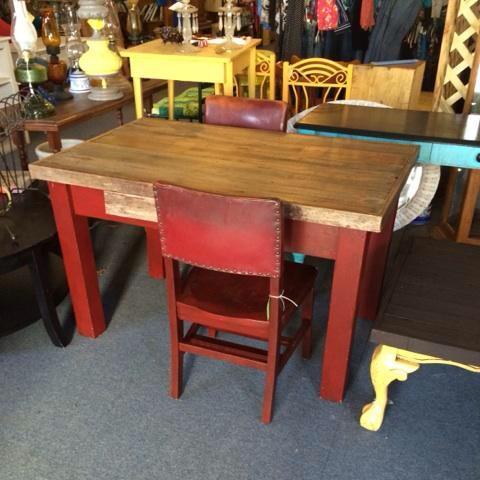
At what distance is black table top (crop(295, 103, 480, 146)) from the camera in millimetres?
2258

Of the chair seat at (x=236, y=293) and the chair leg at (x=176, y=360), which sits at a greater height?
the chair seat at (x=236, y=293)

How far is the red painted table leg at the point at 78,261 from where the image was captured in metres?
1.85

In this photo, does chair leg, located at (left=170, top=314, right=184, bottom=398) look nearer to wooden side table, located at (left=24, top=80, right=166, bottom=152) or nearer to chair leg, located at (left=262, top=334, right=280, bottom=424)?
chair leg, located at (left=262, top=334, right=280, bottom=424)

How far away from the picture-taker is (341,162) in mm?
1825

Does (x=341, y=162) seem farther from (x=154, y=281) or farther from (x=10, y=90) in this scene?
(x=10, y=90)

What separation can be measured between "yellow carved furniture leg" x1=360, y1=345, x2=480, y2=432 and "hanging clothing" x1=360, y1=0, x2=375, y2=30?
3.53 metres

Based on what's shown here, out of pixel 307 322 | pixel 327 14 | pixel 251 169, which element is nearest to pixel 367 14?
→ pixel 327 14

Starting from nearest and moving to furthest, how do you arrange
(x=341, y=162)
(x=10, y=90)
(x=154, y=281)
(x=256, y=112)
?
(x=341, y=162), (x=256, y=112), (x=154, y=281), (x=10, y=90)

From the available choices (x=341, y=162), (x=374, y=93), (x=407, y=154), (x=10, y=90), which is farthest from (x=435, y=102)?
(x=10, y=90)

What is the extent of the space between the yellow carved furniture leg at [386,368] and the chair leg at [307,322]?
368mm

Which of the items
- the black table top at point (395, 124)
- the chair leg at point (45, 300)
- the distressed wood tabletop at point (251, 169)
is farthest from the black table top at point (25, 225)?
the black table top at point (395, 124)

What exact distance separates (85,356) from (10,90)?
3.14 meters

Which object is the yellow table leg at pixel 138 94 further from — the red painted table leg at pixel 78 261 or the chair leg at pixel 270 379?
the chair leg at pixel 270 379

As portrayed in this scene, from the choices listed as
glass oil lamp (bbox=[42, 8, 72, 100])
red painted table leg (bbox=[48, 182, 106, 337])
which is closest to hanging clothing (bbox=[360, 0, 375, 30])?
glass oil lamp (bbox=[42, 8, 72, 100])
